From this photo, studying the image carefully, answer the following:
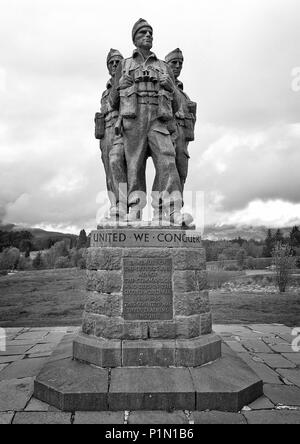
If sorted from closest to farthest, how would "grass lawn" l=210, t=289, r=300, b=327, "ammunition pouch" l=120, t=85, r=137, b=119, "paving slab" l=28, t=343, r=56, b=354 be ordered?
"ammunition pouch" l=120, t=85, r=137, b=119, "paving slab" l=28, t=343, r=56, b=354, "grass lawn" l=210, t=289, r=300, b=327

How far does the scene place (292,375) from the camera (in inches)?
173

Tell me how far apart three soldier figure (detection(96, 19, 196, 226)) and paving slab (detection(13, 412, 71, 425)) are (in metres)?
2.36

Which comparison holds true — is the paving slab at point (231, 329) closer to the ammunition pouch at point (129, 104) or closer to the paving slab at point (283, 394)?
the paving slab at point (283, 394)

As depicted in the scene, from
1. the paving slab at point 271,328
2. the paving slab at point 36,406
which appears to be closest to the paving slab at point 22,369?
the paving slab at point 36,406

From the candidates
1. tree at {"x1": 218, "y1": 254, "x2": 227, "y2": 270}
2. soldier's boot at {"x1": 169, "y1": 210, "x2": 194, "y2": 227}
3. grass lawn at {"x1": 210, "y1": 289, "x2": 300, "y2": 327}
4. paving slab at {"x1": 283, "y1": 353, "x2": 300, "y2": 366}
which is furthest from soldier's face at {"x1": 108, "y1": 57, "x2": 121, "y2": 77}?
tree at {"x1": 218, "y1": 254, "x2": 227, "y2": 270}

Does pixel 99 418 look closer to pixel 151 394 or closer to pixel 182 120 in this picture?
pixel 151 394

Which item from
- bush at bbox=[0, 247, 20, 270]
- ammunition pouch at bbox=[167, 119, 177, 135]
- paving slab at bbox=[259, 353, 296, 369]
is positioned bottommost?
paving slab at bbox=[259, 353, 296, 369]

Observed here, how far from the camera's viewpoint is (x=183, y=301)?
4.09m

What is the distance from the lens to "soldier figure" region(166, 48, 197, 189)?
202 inches

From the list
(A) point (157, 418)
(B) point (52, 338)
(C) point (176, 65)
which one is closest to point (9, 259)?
(B) point (52, 338)

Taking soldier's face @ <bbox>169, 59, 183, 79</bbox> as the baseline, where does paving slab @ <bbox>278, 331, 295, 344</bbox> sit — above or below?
below

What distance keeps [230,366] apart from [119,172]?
2.93 metres

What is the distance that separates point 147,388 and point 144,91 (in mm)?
3689

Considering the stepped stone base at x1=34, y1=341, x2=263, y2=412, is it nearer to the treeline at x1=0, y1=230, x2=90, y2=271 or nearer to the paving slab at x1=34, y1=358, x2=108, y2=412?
the paving slab at x1=34, y1=358, x2=108, y2=412
